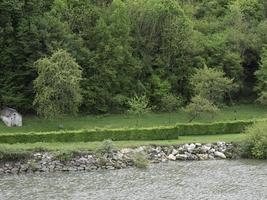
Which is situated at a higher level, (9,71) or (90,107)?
(9,71)

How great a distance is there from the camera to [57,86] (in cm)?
7875

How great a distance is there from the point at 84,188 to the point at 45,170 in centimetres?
918

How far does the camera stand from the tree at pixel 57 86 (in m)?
78.8

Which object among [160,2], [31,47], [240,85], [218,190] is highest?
[160,2]

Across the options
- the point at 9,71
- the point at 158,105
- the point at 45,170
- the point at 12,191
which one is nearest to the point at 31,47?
the point at 9,71

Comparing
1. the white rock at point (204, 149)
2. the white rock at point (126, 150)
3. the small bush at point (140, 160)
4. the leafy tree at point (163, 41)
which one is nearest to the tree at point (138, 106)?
the leafy tree at point (163, 41)

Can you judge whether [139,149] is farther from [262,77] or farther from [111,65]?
[262,77]

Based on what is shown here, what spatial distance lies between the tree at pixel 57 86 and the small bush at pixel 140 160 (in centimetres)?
2332

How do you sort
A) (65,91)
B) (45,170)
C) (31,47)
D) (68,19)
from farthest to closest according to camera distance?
(68,19), (31,47), (65,91), (45,170)

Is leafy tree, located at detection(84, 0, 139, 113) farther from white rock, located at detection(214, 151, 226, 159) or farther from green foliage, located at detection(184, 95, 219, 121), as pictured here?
white rock, located at detection(214, 151, 226, 159)

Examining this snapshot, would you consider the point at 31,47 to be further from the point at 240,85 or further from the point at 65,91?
the point at 240,85

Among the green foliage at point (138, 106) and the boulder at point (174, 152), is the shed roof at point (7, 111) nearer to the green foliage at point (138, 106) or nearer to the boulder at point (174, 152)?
the green foliage at point (138, 106)

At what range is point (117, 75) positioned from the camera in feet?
314

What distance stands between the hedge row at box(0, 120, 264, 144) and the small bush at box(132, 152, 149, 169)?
→ 32.5 ft
